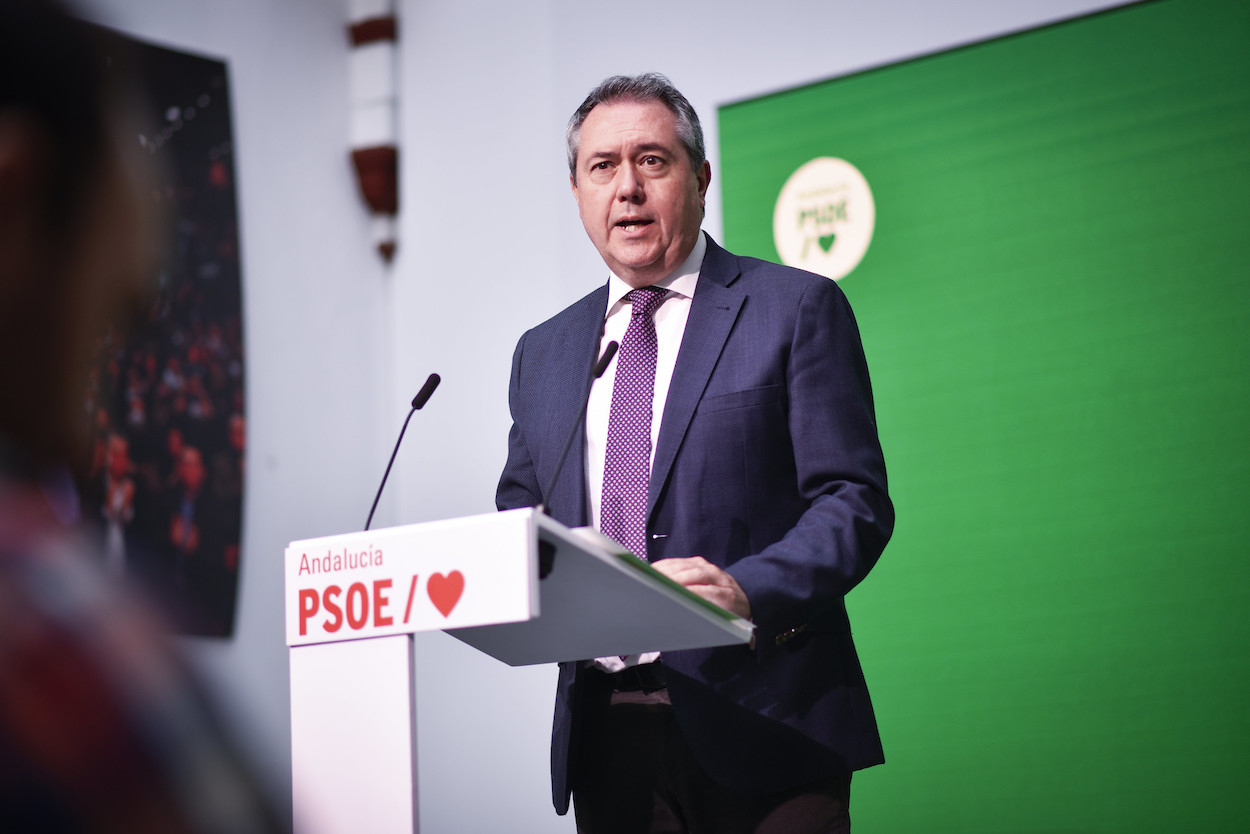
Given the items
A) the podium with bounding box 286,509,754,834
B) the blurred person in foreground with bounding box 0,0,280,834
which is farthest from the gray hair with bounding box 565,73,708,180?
the blurred person in foreground with bounding box 0,0,280,834

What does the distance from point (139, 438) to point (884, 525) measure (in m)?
2.79

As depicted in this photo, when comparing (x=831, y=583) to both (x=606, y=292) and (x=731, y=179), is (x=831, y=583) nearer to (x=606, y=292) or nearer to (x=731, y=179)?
(x=606, y=292)

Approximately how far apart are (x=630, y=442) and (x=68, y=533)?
147 cm

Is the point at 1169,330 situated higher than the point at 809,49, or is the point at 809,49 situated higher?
the point at 809,49

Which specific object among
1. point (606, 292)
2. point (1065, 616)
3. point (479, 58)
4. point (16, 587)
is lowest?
point (1065, 616)

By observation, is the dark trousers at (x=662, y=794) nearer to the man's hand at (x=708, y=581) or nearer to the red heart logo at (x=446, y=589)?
the man's hand at (x=708, y=581)

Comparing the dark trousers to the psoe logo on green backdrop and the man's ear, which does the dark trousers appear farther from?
the psoe logo on green backdrop

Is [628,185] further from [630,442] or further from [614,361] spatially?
[630,442]

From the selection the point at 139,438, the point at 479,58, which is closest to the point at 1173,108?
the point at 479,58

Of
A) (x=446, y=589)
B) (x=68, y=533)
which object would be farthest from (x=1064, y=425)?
(x=68, y=533)

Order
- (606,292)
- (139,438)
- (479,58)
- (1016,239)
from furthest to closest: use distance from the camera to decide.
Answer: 1. (479,58)
2. (139,438)
3. (1016,239)
4. (606,292)

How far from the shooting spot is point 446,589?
4.19 ft

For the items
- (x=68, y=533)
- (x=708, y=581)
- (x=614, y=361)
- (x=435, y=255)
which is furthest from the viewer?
(x=435, y=255)

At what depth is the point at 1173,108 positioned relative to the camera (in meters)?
3.38
